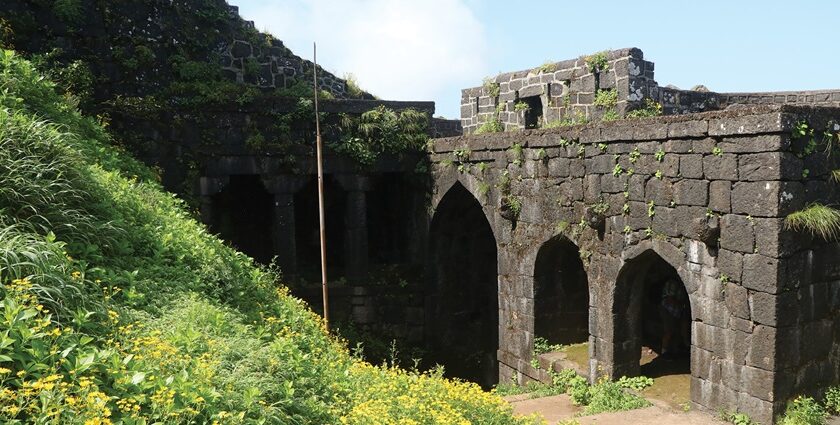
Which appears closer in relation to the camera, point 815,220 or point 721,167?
point 815,220

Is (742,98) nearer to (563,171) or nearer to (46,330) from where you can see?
(563,171)

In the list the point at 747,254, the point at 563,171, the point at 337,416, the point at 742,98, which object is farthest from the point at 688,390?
the point at 742,98

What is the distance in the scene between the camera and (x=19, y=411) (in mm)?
3387

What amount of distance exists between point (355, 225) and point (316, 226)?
2.62 metres

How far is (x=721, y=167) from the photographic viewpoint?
290 inches

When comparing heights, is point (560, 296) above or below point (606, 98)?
below

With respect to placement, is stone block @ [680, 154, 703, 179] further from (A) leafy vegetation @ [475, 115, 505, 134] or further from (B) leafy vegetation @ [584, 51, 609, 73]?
(A) leafy vegetation @ [475, 115, 505, 134]

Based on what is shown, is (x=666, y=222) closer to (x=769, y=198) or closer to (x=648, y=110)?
(x=769, y=198)

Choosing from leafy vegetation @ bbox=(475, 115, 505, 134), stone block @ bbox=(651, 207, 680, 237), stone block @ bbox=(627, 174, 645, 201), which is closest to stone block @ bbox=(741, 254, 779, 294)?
stone block @ bbox=(651, 207, 680, 237)

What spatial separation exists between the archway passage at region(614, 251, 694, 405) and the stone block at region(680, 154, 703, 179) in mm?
1250

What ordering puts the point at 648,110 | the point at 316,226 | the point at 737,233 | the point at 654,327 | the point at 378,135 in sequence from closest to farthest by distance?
the point at 737,233, the point at 648,110, the point at 654,327, the point at 378,135, the point at 316,226

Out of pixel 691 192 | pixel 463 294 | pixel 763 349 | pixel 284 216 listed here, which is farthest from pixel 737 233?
pixel 284 216

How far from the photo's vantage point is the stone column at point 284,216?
13.0 meters

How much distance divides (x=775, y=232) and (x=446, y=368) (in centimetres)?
826
